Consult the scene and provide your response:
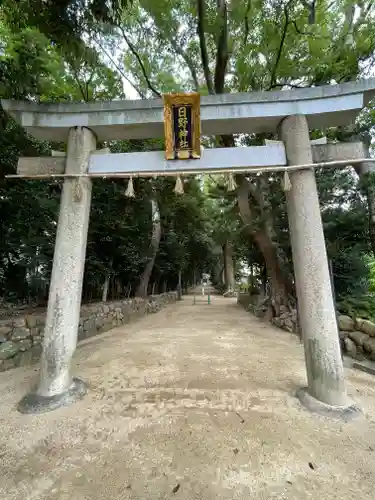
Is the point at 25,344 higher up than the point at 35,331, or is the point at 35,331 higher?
the point at 35,331

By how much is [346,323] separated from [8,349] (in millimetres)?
7139

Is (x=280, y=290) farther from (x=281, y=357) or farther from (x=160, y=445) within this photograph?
(x=160, y=445)

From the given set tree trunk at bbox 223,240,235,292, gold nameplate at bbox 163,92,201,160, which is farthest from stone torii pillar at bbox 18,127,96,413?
tree trunk at bbox 223,240,235,292

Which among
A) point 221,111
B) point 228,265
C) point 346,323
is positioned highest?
point 221,111

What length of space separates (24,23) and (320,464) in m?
7.38

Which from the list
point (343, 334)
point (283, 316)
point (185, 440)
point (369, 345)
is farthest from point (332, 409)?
point (283, 316)

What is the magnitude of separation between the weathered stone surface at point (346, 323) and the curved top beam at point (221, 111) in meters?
4.30

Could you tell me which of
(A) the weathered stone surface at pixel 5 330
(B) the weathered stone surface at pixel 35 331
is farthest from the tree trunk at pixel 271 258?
(A) the weathered stone surface at pixel 5 330

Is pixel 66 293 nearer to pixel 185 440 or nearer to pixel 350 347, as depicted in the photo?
pixel 185 440

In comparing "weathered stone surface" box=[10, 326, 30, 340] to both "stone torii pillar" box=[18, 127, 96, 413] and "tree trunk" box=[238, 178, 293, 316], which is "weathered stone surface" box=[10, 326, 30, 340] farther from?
"tree trunk" box=[238, 178, 293, 316]

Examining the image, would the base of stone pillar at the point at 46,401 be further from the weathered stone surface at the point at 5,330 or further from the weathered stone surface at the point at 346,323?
the weathered stone surface at the point at 346,323

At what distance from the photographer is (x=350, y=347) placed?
5.60 meters

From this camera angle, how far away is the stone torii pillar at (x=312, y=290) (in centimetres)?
324

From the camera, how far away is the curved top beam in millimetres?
3711
